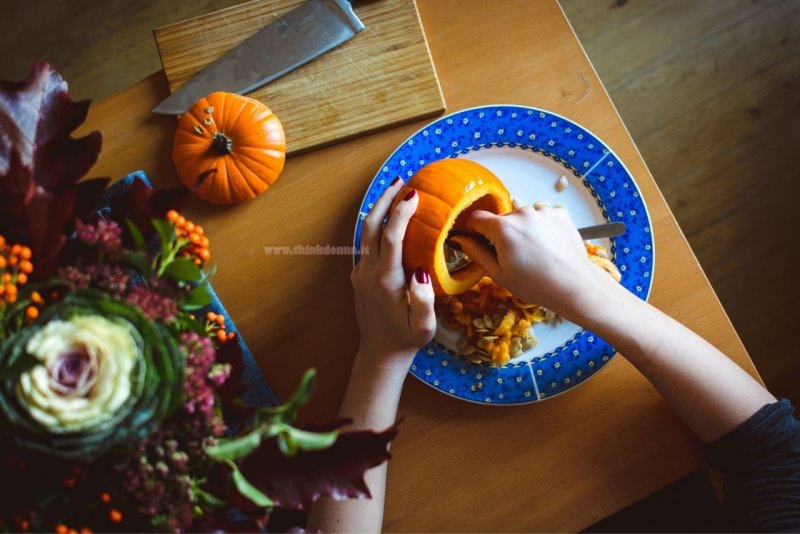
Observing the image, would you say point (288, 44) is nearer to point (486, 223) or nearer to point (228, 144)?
point (228, 144)

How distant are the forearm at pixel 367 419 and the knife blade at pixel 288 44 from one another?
1.54 feet

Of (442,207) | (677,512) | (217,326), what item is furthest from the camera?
(677,512)

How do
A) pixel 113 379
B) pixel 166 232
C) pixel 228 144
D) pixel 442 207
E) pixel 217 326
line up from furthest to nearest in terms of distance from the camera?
1. pixel 228 144
2. pixel 442 207
3. pixel 217 326
4. pixel 166 232
5. pixel 113 379

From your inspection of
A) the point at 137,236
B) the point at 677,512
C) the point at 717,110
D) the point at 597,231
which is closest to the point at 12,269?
the point at 137,236

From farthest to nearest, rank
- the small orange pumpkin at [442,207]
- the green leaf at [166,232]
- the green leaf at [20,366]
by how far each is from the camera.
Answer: the small orange pumpkin at [442,207], the green leaf at [166,232], the green leaf at [20,366]

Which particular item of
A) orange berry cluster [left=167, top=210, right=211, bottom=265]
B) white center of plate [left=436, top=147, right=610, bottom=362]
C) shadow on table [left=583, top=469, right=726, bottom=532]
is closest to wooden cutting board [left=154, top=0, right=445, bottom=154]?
white center of plate [left=436, top=147, right=610, bottom=362]

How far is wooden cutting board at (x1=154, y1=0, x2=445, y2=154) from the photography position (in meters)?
0.98

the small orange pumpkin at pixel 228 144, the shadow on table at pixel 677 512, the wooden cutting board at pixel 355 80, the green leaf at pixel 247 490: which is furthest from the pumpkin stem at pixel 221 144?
the shadow on table at pixel 677 512

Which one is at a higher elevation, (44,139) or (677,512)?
(44,139)

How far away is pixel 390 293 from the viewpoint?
2.79 feet

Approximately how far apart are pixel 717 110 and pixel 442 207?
123cm

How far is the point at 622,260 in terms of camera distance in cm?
95

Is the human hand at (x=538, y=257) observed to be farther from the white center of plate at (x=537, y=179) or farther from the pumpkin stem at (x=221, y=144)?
the pumpkin stem at (x=221, y=144)

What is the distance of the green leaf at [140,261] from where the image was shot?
1.56 ft
